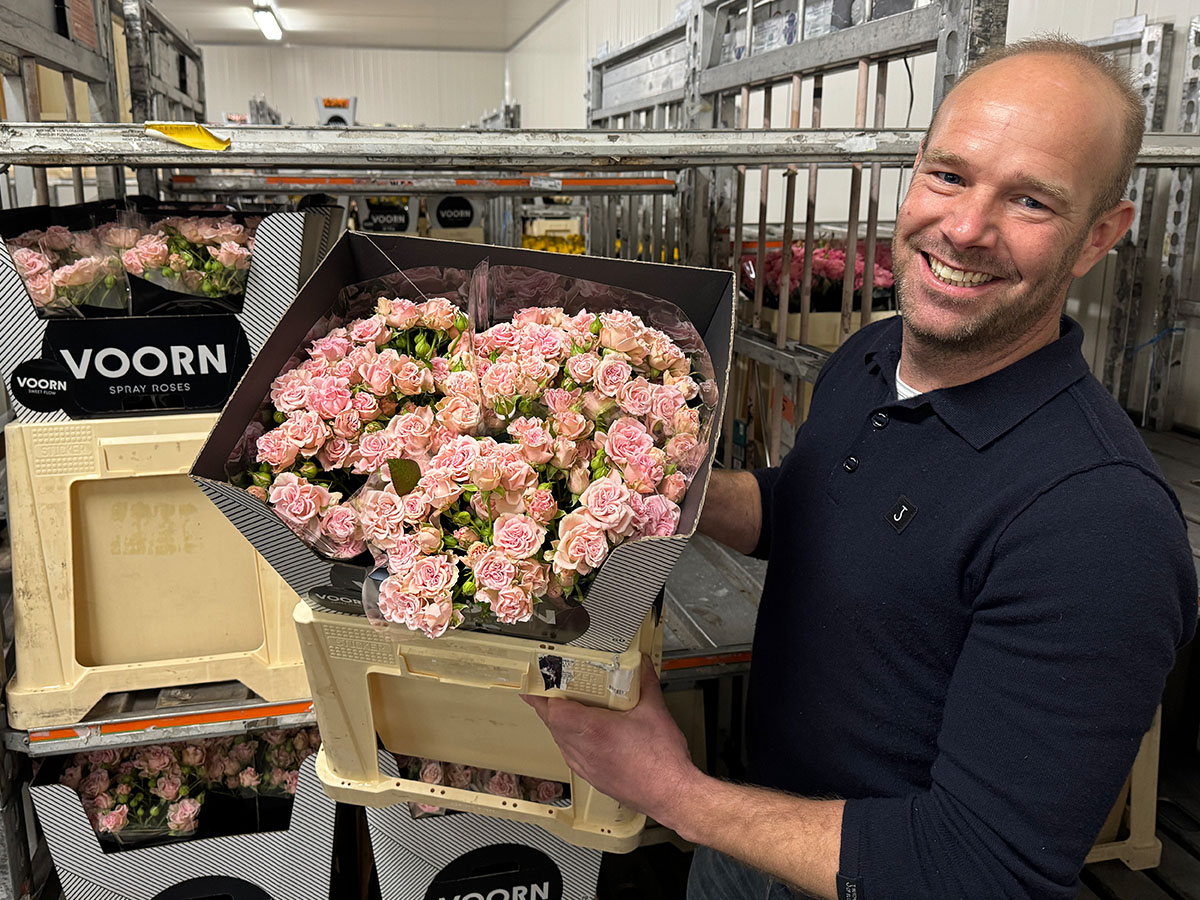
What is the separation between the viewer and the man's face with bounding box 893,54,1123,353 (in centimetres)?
114

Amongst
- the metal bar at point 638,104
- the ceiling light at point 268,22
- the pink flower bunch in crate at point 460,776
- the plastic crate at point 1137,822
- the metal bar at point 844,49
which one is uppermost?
the ceiling light at point 268,22

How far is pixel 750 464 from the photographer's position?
3004 millimetres

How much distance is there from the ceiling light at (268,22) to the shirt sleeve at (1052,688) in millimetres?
16589

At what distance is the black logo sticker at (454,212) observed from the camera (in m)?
4.91

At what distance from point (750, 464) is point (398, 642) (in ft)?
6.45

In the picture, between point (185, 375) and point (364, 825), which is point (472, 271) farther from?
point (364, 825)

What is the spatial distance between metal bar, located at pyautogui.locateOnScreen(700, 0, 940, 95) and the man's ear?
693 mm

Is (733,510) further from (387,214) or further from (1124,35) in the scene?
(387,214)

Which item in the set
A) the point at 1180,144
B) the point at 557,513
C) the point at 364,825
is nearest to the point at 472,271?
the point at 557,513

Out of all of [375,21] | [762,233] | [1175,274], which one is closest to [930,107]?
[1175,274]

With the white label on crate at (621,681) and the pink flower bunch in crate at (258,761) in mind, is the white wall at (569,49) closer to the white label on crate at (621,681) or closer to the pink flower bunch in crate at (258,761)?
the pink flower bunch in crate at (258,761)

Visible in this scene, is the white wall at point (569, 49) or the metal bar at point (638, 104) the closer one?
the metal bar at point (638, 104)

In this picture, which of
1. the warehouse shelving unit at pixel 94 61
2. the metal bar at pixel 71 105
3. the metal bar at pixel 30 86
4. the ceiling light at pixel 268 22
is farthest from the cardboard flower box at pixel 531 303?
the ceiling light at pixel 268 22

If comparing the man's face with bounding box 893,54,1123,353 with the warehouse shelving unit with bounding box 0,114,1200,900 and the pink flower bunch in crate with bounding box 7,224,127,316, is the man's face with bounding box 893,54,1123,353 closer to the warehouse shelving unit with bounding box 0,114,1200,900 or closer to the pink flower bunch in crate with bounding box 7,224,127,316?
the warehouse shelving unit with bounding box 0,114,1200,900
